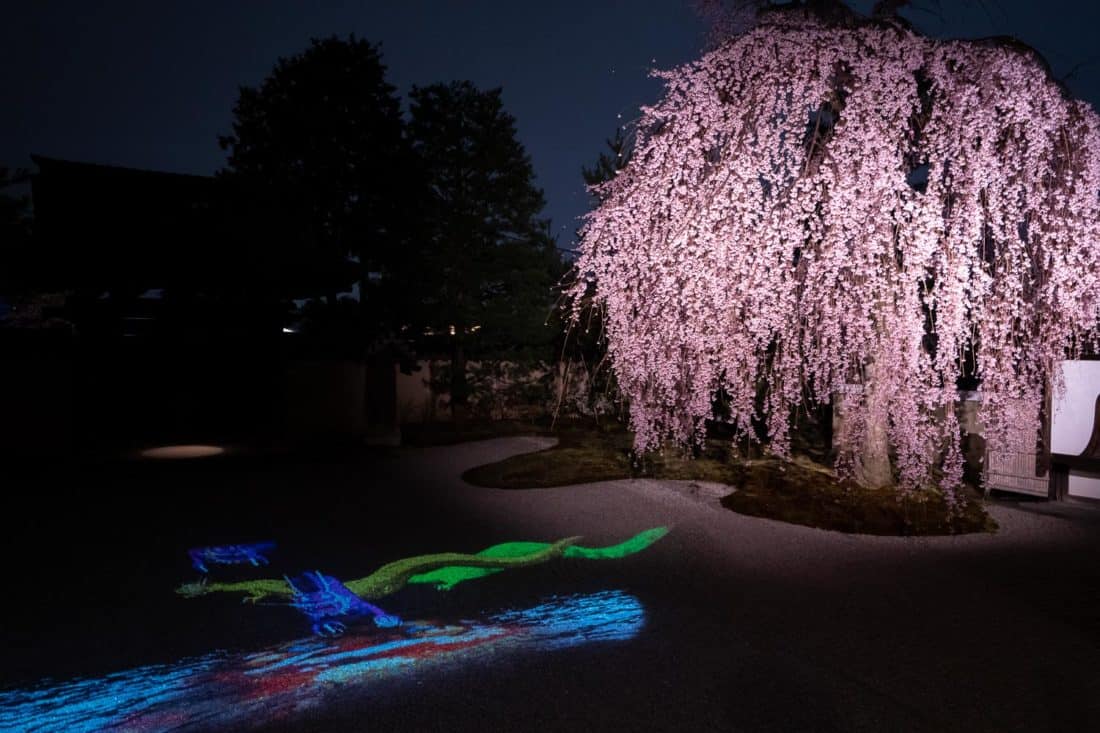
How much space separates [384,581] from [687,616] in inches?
94.6

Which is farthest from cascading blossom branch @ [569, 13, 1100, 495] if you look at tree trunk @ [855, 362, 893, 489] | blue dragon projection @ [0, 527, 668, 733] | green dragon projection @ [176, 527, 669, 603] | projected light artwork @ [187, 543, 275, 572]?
projected light artwork @ [187, 543, 275, 572]

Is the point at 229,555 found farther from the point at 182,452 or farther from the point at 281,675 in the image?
the point at 182,452

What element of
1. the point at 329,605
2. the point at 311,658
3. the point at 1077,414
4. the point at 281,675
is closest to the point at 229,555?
the point at 329,605

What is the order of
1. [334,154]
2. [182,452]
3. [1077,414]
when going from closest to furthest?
[1077,414] < [182,452] < [334,154]

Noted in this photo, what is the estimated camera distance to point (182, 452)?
1384cm

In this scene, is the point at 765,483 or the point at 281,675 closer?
the point at 281,675

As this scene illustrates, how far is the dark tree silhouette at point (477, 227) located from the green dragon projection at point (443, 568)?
11.4 meters

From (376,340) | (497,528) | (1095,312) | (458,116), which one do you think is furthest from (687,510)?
(458,116)

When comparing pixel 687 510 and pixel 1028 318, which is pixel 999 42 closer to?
pixel 1028 318

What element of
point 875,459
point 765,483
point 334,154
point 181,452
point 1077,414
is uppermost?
point 334,154

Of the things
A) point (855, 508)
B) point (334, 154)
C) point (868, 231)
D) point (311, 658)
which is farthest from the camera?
point (334, 154)

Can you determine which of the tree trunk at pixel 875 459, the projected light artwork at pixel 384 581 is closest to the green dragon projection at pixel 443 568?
the projected light artwork at pixel 384 581

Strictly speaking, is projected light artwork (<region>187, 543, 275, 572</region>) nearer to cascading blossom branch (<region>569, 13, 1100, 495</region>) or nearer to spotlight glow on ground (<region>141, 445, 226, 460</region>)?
cascading blossom branch (<region>569, 13, 1100, 495</region>)

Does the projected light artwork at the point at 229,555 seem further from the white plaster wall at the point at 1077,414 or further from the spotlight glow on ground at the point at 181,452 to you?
the white plaster wall at the point at 1077,414
